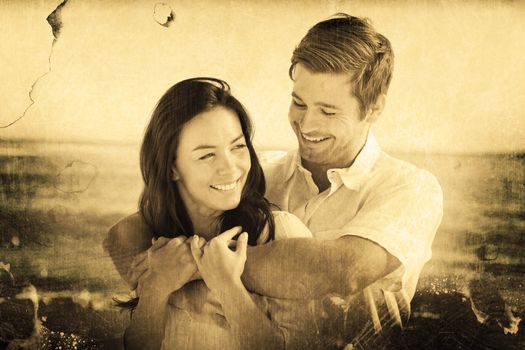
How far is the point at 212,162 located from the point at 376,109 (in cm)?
63

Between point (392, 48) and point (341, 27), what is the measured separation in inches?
8.4

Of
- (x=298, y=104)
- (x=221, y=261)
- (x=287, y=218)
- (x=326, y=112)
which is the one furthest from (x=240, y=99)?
(x=221, y=261)

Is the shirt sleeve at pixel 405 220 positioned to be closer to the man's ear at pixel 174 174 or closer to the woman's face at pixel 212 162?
the woman's face at pixel 212 162

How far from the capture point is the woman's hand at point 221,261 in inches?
80.7

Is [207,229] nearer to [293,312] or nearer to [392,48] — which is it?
[293,312]

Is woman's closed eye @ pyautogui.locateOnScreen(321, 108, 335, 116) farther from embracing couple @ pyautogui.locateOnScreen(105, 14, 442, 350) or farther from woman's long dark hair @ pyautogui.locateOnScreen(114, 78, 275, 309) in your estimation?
woman's long dark hair @ pyautogui.locateOnScreen(114, 78, 275, 309)

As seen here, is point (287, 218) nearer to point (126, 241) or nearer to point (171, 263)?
point (171, 263)

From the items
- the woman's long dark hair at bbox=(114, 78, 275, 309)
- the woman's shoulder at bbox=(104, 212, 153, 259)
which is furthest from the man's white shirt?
the woman's shoulder at bbox=(104, 212, 153, 259)

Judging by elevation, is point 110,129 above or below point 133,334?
above

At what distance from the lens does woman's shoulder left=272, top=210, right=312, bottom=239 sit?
81.5 inches

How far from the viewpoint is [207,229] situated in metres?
2.14

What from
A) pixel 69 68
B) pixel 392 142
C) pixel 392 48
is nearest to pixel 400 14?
pixel 392 48

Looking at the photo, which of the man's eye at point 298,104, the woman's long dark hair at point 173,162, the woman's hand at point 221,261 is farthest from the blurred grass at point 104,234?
the man's eye at point 298,104

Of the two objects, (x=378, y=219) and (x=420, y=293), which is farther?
(x=420, y=293)
